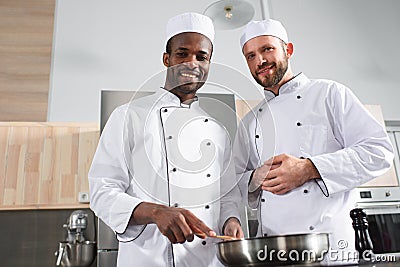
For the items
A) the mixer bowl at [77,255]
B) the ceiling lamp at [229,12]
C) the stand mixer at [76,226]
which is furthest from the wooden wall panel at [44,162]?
the ceiling lamp at [229,12]

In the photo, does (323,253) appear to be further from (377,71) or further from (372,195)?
(377,71)

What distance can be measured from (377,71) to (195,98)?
241cm

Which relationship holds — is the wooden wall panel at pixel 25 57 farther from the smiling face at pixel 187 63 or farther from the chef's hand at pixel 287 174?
the chef's hand at pixel 287 174

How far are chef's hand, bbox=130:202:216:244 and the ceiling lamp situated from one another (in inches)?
63.8

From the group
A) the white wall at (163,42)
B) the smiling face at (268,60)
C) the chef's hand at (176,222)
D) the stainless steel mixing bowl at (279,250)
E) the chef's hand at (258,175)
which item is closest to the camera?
the stainless steel mixing bowl at (279,250)

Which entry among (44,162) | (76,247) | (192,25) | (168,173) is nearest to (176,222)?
(168,173)

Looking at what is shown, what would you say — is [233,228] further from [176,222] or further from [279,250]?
[279,250]

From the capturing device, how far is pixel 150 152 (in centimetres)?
86

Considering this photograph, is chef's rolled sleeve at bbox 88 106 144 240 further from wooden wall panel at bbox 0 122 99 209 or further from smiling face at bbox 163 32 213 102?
wooden wall panel at bbox 0 122 99 209

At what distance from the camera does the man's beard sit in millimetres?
1194

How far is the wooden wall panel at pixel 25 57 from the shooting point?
2.34 metres

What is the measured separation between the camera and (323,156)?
988mm

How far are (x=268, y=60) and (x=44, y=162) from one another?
129 centimetres

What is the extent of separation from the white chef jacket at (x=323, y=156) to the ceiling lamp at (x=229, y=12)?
3.77 feet
